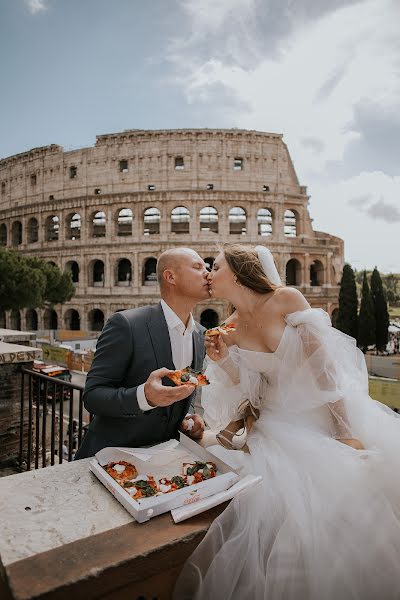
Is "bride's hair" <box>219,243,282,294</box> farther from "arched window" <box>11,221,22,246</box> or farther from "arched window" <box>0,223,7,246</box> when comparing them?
"arched window" <box>0,223,7,246</box>

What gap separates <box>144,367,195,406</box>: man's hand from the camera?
5.91 feet

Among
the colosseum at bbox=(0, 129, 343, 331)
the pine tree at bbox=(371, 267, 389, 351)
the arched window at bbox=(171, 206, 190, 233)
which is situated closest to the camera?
the pine tree at bbox=(371, 267, 389, 351)

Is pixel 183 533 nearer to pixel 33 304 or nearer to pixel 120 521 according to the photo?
pixel 120 521

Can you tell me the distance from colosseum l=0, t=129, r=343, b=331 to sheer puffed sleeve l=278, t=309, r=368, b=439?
23.8 metres

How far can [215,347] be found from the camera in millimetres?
2494

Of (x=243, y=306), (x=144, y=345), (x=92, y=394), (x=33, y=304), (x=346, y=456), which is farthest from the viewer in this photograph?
(x=33, y=304)

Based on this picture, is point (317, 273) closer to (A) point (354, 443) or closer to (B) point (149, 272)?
(B) point (149, 272)

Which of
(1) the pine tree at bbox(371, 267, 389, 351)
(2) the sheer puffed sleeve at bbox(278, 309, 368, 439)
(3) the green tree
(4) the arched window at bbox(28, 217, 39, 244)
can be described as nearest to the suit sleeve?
(2) the sheer puffed sleeve at bbox(278, 309, 368, 439)

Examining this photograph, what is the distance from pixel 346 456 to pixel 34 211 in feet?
108

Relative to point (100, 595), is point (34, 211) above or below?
above

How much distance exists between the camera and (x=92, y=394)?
2.09 meters

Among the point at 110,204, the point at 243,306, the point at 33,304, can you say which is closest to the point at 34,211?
the point at 110,204

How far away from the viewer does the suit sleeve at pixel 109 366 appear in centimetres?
206

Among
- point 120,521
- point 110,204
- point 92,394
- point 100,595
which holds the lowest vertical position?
point 100,595
